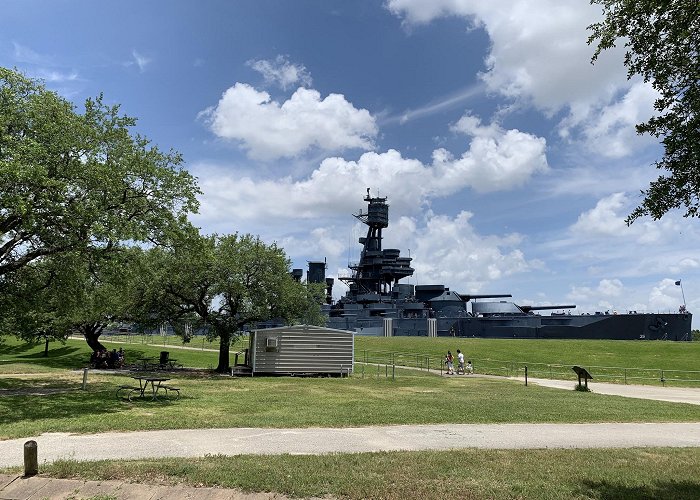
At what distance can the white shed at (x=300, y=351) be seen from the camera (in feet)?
87.7

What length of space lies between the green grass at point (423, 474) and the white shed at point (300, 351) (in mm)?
18697

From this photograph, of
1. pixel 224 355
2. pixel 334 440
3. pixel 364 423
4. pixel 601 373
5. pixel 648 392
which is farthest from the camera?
pixel 601 373

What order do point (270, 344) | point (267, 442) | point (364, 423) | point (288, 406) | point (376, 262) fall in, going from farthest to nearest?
point (376, 262) → point (270, 344) → point (288, 406) → point (364, 423) → point (267, 442)

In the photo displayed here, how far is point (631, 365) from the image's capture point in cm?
3934

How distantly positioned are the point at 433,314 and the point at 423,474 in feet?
242

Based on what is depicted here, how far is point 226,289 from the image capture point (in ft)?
87.8

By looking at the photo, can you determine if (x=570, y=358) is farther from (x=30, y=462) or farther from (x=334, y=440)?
(x=30, y=462)

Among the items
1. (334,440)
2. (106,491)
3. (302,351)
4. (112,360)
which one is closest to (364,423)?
(334,440)

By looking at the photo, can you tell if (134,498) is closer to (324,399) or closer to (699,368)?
(324,399)

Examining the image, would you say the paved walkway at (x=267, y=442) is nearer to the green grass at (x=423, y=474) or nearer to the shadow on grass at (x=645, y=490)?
the green grass at (x=423, y=474)

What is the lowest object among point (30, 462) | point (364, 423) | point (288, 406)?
point (288, 406)

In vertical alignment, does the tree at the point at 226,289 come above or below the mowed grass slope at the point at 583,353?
above

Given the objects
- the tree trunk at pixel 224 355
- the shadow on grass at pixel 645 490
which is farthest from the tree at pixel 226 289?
the shadow on grass at pixel 645 490

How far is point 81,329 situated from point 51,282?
59.1ft
